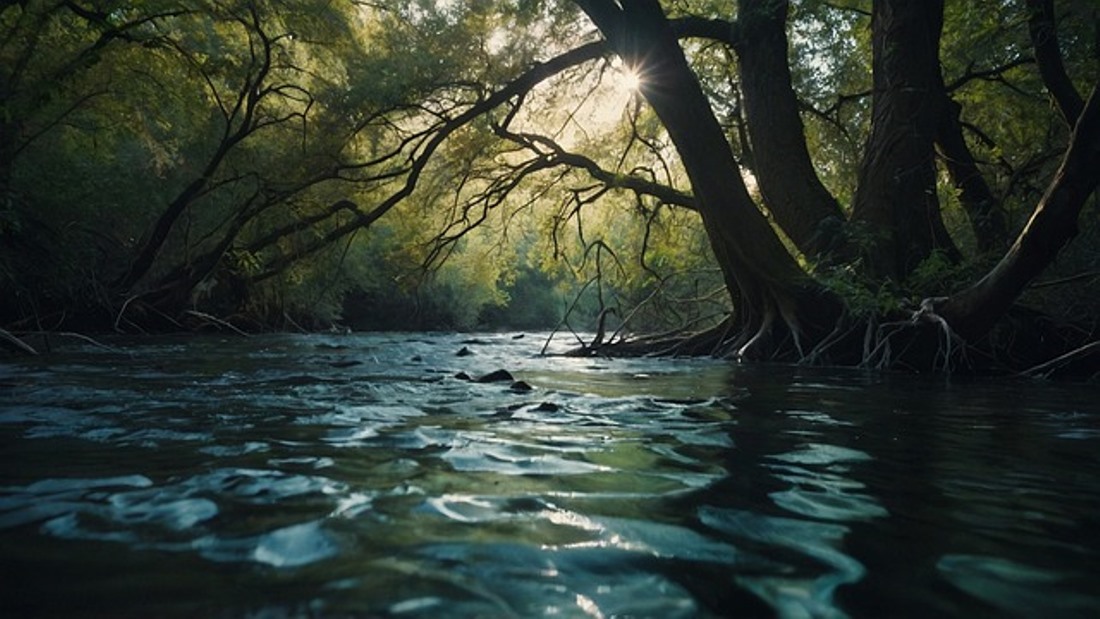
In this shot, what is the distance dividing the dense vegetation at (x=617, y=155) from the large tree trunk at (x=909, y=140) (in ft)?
0.09

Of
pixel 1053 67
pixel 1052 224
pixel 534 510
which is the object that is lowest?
pixel 534 510

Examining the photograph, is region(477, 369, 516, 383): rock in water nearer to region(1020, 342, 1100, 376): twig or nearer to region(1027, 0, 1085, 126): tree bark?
region(1020, 342, 1100, 376): twig

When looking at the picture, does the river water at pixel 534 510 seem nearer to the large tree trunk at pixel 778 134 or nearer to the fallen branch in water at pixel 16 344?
the fallen branch in water at pixel 16 344

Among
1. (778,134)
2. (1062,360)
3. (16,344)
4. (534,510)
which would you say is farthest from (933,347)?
(16,344)

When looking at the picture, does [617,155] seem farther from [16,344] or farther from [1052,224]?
[16,344]

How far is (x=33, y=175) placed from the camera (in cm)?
1395

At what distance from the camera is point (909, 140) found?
8422 mm

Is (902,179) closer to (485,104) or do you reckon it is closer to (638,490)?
(485,104)

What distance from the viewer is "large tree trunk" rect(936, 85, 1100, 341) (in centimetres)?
561

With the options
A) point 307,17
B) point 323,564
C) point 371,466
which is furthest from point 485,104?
point 323,564

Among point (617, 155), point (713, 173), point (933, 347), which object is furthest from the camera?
point (617, 155)

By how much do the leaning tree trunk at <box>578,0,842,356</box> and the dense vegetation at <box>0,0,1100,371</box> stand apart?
0.10ft

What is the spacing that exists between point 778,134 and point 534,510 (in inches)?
336

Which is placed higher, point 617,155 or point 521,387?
point 617,155
